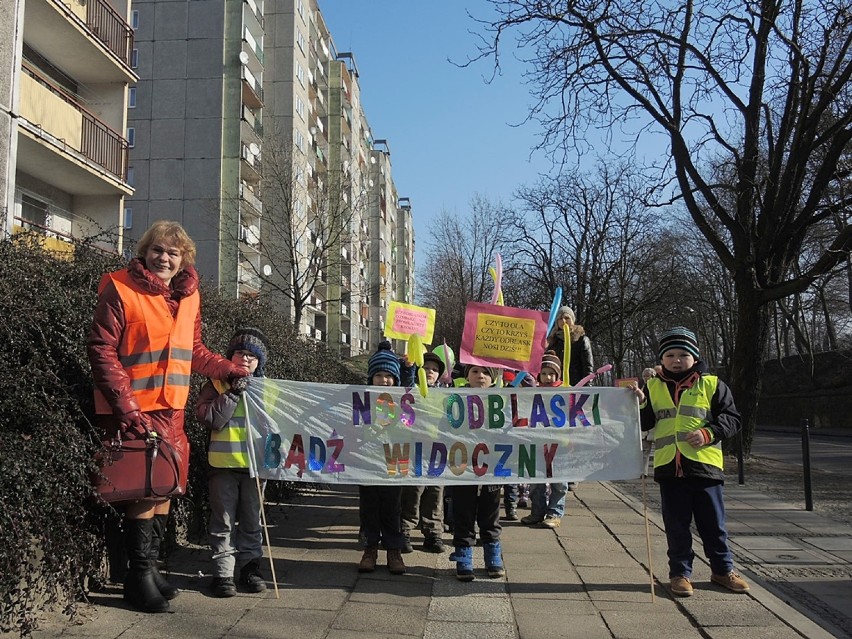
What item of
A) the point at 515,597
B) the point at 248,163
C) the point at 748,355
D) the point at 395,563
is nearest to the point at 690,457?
the point at 515,597

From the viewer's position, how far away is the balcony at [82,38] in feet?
56.5

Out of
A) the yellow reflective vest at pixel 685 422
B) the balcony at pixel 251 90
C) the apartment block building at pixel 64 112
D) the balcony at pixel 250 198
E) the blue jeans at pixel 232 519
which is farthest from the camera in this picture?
the balcony at pixel 251 90

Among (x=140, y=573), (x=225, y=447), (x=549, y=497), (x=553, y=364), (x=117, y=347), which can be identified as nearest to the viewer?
(x=117, y=347)

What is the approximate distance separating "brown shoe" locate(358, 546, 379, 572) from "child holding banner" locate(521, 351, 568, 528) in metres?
2.36

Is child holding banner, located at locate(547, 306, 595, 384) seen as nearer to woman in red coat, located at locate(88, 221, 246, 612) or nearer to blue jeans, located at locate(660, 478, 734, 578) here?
blue jeans, located at locate(660, 478, 734, 578)

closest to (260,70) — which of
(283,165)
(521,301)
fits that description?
(283,165)

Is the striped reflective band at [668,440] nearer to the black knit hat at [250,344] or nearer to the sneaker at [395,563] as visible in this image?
the sneaker at [395,563]

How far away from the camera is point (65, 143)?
17.3 metres

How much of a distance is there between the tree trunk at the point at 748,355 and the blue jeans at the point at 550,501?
7.32 meters

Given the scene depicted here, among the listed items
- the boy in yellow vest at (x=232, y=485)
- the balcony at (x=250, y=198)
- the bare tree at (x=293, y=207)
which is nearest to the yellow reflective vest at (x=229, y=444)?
the boy in yellow vest at (x=232, y=485)

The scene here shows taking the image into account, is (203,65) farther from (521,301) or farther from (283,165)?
(521,301)

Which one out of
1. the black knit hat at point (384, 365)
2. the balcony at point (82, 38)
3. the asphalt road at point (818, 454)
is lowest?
the asphalt road at point (818, 454)

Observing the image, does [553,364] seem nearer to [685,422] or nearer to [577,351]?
[577,351]

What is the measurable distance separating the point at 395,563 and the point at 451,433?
101 cm
